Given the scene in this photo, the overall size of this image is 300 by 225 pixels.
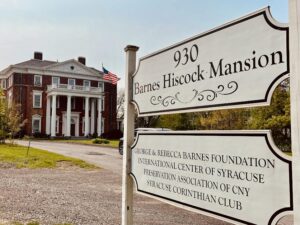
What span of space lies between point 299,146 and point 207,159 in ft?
2.53

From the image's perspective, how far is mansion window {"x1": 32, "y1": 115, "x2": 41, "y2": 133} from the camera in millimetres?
47125

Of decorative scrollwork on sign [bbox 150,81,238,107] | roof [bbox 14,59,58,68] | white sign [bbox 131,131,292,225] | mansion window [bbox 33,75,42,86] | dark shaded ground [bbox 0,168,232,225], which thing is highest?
roof [bbox 14,59,58,68]

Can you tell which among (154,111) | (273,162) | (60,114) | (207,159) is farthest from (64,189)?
(60,114)

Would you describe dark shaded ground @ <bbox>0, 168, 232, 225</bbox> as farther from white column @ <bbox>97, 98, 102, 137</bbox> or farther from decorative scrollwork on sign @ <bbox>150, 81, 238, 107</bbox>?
white column @ <bbox>97, 98, 102, 137</bbox>

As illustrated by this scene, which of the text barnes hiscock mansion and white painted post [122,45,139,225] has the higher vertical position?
the text barnes hiscock mansion

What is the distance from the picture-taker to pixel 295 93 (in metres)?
2.06

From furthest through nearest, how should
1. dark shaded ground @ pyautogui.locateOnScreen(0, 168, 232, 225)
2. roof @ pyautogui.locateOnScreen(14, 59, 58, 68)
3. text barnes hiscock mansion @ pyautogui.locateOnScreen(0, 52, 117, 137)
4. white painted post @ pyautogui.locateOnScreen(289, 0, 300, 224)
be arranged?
roof @ pyautogui.locateOnScreen(14, 59, 58, 68) → text barnes hiscock mansion @ pyautogui.locateOnScreen(0, 52, 117, 137) → dark shaded ground @ pyautogui.locateOnScreen(0, 168, 232, 225) → white painted post @ pyautogui.locateOnScreen(289, 0, 300, 224)

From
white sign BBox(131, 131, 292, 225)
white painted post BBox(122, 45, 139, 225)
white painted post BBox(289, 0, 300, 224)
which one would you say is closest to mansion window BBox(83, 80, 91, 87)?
white painted post BBox(122, 45, 139, 225)

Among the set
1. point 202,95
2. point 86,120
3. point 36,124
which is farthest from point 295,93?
point 86,120

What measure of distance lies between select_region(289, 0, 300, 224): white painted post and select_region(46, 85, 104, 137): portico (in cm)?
4641

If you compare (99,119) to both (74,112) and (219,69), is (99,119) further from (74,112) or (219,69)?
(219,69)

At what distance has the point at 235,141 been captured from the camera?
7.91 feet

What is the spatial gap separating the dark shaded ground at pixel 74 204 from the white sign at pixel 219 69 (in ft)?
10.3

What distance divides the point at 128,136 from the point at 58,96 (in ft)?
156
